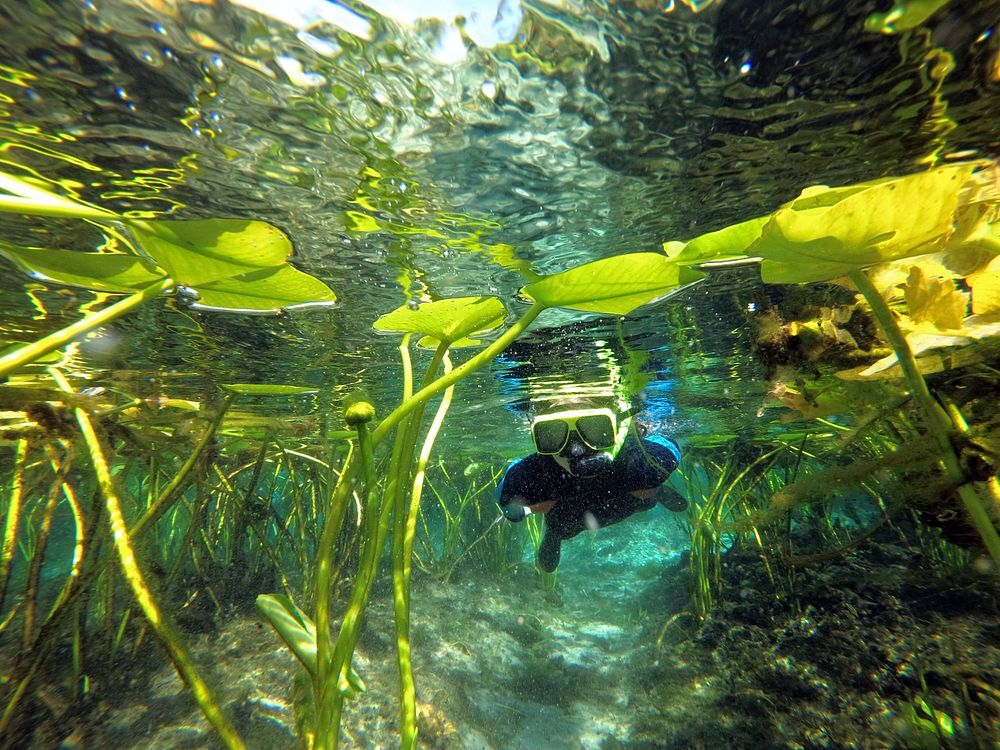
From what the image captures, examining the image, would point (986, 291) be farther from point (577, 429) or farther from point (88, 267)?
point (88, 267)

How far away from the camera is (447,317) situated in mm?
2600

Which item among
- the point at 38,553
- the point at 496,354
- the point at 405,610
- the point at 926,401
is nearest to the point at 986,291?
the point at 926,401

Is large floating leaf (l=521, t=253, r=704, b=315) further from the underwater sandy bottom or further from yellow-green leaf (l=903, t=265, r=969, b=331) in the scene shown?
the underwater sandy bottom

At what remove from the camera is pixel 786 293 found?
6258 millimetres

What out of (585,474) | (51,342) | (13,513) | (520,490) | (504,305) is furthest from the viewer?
(520,490)

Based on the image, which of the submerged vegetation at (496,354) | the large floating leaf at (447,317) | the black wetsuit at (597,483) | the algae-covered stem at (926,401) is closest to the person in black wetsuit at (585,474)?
the black wetsuit at (597,483)

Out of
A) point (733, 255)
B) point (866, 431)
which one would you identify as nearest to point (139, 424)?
point (733, 255)

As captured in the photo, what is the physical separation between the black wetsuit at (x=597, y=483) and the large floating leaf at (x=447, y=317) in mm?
4579

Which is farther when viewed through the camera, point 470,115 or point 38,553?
point 470,115

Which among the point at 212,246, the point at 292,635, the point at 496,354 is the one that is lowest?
the point at 292,635

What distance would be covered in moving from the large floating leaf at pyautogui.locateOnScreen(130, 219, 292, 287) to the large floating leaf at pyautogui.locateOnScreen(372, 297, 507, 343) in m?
0.65

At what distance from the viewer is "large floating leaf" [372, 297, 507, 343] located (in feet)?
8.21

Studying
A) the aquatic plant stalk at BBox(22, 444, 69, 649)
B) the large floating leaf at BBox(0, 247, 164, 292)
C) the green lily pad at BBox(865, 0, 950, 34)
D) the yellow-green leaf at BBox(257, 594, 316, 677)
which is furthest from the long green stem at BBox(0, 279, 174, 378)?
the green lily pad at BBox(865, 0, 950, 34)

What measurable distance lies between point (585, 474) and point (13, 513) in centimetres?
650
